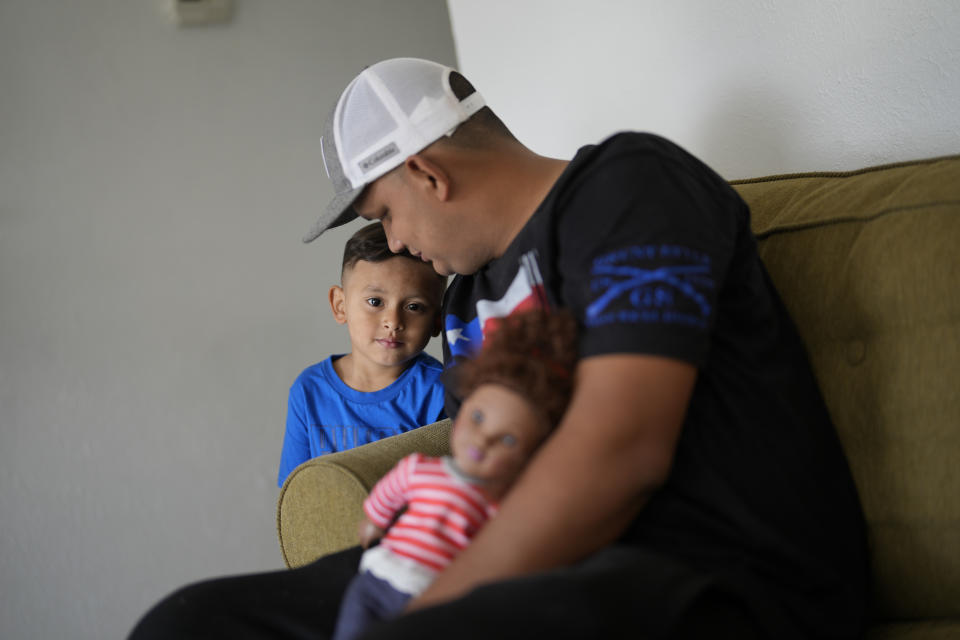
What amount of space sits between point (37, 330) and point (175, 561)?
32.4 inches

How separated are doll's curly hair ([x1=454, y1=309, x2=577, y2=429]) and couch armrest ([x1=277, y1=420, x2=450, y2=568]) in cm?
38

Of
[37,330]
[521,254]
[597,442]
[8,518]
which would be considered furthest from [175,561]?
[597,442]

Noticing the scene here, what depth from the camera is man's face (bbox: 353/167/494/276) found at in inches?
45.5

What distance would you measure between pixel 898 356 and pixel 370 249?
108 cm

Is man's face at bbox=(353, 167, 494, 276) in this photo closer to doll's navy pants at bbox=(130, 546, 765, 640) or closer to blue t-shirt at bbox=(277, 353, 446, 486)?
doll's navy pants at bbox=(130, 546, 765, 640)

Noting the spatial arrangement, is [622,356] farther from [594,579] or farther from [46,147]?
[46,147]

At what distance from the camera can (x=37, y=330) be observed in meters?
2.38

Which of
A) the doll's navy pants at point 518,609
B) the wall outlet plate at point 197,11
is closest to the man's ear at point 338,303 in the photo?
the doll's navy pants at point 518,609

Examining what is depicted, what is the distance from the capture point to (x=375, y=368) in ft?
6.07

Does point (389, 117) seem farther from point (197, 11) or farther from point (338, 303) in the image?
point (197, 11)

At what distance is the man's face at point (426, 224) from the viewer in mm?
1155

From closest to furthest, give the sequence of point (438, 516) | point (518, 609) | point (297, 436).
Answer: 1. point (518, 609)
2. point (438, 516)
3. point (297, 436)

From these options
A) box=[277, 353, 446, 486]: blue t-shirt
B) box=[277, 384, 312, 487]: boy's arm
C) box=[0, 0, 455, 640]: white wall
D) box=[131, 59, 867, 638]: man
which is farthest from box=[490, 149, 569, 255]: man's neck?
box=[0, 0, 455, 640]: white wall

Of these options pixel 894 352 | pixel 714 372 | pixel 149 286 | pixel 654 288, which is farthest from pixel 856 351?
pixel 149 286
